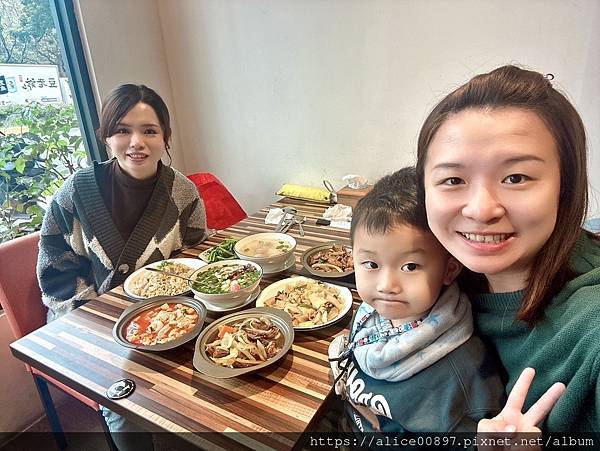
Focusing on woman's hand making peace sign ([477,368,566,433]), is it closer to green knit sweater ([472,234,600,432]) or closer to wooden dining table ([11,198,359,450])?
green knit sweater ([472,234,600,432])


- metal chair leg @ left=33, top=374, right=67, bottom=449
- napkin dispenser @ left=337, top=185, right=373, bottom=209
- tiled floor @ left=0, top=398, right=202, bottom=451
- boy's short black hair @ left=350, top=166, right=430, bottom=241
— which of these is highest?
boy's short black hair @ left=350, top=166, right=430, bottom=241

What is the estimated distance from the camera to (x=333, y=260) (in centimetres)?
156

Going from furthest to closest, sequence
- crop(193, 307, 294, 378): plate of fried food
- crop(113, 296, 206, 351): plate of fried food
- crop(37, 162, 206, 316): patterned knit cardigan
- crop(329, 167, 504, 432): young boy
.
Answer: crop(37, 162, 206, 316): patterned knit cardigan < crop(113, 296, 206, 351): plate of fried food < crop(193, 307, 294, 378): plate of fried food < crop(329, 167, 504, 432): young boy

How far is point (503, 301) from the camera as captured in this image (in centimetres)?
81

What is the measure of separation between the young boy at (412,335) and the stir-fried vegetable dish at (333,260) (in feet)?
1.90

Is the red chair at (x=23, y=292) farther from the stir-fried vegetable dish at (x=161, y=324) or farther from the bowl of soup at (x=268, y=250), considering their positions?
the bowl of soup at (x=268, y=250)

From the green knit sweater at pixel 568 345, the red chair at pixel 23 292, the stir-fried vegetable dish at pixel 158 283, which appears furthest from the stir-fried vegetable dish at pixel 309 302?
the red chair at pixel 23 292

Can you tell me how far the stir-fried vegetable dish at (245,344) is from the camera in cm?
100

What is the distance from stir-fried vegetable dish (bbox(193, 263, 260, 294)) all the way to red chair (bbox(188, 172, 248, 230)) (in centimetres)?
118

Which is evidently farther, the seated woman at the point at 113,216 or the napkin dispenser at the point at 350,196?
the napkin dispenser at the point at 350,196

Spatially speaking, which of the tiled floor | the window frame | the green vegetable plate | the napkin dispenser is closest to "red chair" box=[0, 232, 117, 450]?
the tiled floor

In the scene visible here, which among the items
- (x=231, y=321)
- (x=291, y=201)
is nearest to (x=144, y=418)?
(x=231, y=321)

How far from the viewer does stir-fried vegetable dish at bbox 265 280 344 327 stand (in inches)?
47.5

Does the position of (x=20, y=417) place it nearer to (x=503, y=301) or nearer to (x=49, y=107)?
(x=49, y=107)
